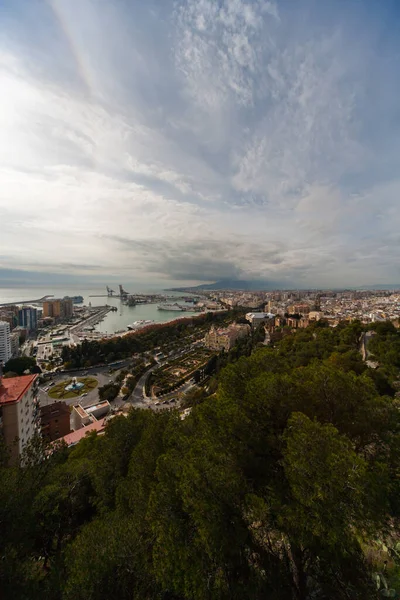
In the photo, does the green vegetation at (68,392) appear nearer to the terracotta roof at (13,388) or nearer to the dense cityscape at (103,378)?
the dense cityscape at (103,378)

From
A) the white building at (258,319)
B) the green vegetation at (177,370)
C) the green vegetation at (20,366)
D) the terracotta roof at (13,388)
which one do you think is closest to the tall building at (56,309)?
the green vegetation at (20,366)

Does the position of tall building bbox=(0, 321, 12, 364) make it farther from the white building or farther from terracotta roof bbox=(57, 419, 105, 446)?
the white building

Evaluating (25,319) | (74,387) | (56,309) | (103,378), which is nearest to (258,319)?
(103,378)

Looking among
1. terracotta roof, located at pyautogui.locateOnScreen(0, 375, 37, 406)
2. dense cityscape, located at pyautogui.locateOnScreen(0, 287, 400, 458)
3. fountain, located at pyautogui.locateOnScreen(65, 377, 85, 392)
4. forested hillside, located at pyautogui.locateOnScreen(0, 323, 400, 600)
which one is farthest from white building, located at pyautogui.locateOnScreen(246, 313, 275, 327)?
forested hillside, located at pyautogui.locateOnScreen(0, 323, 400, 600)

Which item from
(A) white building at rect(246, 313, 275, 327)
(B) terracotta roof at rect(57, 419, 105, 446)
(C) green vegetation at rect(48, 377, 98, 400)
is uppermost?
(A) white building at rect(246, 313, 275, 327)

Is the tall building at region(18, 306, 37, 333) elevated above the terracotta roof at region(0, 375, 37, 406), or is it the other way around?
the terracotta roof at region(0, 375, 37, 406)

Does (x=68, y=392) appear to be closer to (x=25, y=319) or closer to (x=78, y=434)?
(x=78, y=434)
